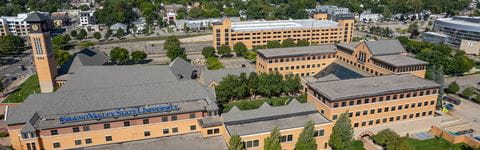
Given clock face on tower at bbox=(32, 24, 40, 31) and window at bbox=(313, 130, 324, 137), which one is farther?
clock face on tower at bbox=(32, 24, 40, 31)

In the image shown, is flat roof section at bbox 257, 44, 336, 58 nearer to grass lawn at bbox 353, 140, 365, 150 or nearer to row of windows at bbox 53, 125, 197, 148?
grass lawn at bbox 353, 140, 365, 150

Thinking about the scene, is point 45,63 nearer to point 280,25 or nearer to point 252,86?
point 252,86

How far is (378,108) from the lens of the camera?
6175 centimetres

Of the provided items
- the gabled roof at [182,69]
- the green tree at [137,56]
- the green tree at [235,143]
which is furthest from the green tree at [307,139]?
the green tree at [137,56]

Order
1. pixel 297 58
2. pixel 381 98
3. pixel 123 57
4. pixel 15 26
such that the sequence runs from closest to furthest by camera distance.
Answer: pixel 381 98 → pixel 297 58 → pixel 123 57 → pixel 15 26

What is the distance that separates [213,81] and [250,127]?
2851cm

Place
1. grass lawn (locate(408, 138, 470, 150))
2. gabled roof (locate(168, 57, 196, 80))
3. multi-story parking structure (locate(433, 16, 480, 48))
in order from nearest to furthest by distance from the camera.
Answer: grass lawn (locate(408, 138, 470, 150))
gabled roof (locate(168, 57, 196, 80))
multi-story parking structure (locate(433, 16, 480, 48))

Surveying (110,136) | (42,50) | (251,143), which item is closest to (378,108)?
(251,143)

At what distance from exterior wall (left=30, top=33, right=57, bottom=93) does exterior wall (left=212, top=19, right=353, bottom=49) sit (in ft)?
200

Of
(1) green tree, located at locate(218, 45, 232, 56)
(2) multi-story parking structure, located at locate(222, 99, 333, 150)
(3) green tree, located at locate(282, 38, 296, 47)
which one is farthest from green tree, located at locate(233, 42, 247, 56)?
(2) multi-story parking structure, located at locate(222, 99, 333, 150)

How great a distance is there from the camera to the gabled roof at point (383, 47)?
81938 millimetres

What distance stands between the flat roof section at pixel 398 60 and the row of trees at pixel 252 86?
20.2 meters

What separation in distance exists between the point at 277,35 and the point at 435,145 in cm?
8190

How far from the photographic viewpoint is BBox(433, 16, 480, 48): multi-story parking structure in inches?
4899
